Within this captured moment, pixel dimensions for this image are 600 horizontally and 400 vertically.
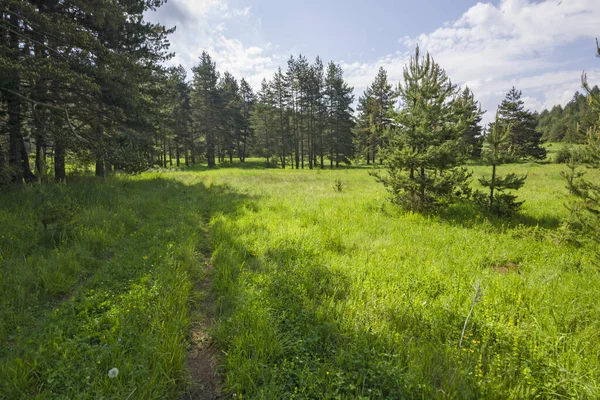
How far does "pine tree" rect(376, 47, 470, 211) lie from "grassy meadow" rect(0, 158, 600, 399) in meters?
2.55

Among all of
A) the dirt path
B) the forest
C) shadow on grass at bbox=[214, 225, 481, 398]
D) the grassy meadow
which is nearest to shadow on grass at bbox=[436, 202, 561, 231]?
the forest

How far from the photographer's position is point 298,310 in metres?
4.10

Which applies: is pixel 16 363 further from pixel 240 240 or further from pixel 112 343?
pixel 240 240

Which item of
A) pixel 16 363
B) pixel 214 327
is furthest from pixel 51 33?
pixel 214 327

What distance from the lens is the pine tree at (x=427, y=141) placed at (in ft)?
31.0

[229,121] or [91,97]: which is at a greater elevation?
[229,121]

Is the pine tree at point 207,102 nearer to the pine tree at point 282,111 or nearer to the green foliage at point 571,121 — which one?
the pine tree at point 282,111

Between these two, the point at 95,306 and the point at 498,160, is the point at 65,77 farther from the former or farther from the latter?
the point at 498,160

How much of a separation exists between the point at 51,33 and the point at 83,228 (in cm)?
647

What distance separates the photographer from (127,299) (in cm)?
391

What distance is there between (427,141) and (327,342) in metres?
8.95

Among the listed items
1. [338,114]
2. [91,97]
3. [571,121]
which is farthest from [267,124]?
[571,121]

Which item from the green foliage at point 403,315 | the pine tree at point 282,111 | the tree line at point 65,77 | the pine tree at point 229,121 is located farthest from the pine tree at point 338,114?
the green foliage at point 403,315

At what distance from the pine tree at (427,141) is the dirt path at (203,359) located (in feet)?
28.3
